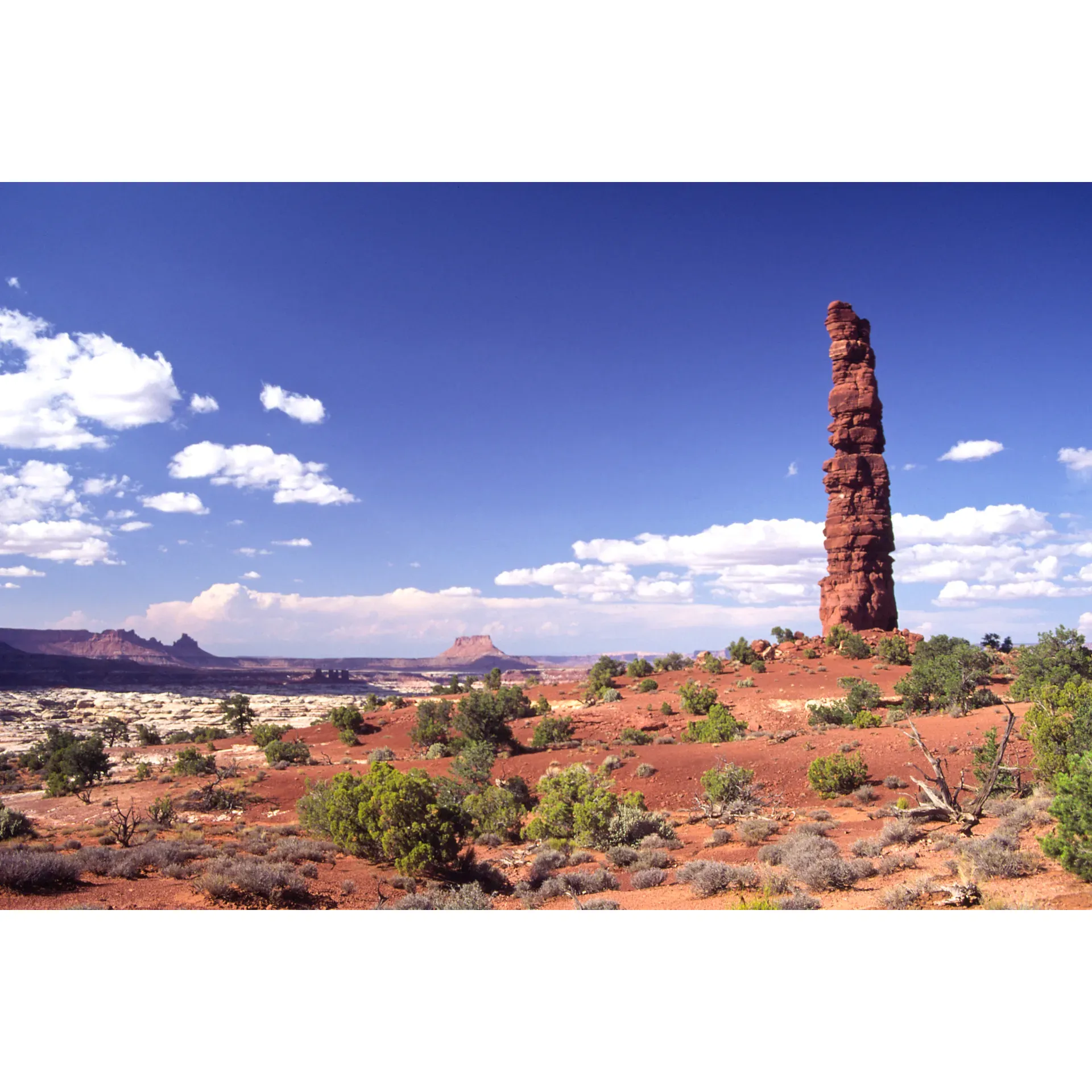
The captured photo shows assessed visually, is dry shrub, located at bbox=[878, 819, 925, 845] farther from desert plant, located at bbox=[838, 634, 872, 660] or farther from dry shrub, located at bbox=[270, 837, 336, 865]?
desert plant, located at bbox=[838, 634, 872, 660]

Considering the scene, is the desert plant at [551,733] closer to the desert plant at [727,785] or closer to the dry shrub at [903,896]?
the desert plant at [727,785]

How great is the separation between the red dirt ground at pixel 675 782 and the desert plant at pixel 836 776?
0.36 m

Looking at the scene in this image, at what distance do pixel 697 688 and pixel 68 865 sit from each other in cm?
2764

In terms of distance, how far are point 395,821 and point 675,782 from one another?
10944 millimetres

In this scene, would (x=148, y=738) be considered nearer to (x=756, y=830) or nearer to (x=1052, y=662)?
(x=756, y=830)

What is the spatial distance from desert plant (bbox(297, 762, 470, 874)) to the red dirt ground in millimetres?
470

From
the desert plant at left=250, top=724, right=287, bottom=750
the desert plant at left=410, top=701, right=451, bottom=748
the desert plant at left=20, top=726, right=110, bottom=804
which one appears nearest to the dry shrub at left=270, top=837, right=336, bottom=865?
the desert plant at left=20, top=726, right=110, bottom=804

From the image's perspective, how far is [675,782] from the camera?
754 inches

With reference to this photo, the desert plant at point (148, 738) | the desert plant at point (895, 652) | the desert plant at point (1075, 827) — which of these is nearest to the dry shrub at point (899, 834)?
the desert plant at point (1075, 827)

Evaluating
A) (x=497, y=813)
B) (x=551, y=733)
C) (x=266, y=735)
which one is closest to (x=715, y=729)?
(x=551, y=733)

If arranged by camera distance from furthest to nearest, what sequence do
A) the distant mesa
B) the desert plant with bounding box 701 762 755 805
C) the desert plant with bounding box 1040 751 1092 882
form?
the distant mesa, the desert plant with bounding box 701 762 755 805, the desert plant with bounding box 1040 751 1092 882

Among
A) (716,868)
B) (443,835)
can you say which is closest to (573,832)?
(443,835)

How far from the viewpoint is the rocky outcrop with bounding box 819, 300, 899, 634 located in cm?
4412

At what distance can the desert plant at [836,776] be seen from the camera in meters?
16.4
